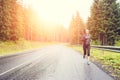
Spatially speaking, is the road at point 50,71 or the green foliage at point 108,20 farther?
the green foliage at point 108,20

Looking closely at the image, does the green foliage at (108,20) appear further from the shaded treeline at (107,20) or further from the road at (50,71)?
the road at (50,71)

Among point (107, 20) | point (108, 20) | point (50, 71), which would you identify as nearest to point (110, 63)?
point (50, 71)

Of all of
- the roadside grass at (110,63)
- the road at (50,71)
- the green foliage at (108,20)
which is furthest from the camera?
the green foliage at (108,20)

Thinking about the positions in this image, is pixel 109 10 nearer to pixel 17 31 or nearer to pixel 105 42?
→ pixel 105 42

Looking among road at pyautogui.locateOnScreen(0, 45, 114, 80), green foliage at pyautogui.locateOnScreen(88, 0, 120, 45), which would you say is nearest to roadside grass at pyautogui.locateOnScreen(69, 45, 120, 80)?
road at pyautogui.locateOnScreen(0, 45, 114, 80)

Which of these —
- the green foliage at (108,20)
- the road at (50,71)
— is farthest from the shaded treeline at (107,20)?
the road at (50,71)

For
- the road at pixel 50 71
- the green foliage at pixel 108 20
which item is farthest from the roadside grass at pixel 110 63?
the green foliage at pixel 108 20

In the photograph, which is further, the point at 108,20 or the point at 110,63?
the point at 108,20

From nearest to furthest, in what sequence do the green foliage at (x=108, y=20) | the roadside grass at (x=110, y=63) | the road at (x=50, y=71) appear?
the road at (x=50, y=71), the roadside grass at (x=110, y=63), the green foliage at (x=108, y=20)

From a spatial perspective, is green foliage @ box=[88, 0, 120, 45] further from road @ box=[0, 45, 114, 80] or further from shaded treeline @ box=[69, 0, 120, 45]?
road @ box=[0, 45, 114, 80]

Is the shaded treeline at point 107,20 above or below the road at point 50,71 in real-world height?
above

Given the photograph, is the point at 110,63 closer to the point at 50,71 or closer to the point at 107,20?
the point at 50,71

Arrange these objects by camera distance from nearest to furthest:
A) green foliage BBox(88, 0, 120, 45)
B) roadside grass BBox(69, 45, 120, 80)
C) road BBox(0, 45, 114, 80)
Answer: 1. road BBox(0, 45, 114, 80)
2. roadside grass BBox(69, 45, 120, 80)
3. green foliage BBox(88, 0, 120, 45)

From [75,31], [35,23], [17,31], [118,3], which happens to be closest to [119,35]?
[118,3]
